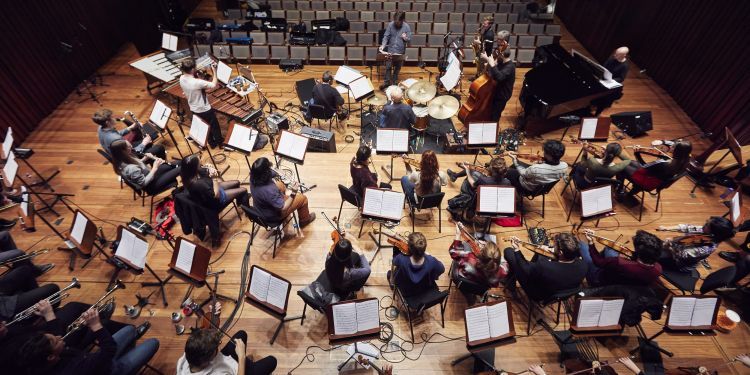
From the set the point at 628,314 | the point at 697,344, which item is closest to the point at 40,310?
the point at 628,314

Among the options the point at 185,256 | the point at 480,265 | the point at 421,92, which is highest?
the point at 421,92

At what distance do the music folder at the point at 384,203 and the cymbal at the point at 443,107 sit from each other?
106 inches

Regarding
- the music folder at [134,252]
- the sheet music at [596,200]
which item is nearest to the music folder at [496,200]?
the sheet music at [596,200]

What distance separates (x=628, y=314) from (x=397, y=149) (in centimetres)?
375

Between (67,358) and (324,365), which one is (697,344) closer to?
(324,365)

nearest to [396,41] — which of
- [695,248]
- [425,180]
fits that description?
[425,180]

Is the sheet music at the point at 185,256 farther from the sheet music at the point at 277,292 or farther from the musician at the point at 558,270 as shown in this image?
the musician at the point at 558,270

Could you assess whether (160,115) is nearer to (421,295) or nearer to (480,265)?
(421,295)

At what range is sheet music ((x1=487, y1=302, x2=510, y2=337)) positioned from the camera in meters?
3.95

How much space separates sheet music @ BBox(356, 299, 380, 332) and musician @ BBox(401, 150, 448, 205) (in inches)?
79.1

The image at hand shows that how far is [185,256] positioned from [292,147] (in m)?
2.19

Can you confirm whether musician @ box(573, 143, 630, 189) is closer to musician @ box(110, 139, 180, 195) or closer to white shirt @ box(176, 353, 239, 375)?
white shirt @ box(176, 353, 239, 375)

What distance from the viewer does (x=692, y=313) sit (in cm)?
416

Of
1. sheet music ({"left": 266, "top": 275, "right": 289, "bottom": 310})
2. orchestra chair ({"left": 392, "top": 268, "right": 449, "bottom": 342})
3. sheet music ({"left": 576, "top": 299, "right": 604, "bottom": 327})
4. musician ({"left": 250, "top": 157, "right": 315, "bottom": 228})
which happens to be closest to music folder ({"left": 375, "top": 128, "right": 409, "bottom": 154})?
musician ({"left": 250, "top": 157, "right": 315, "bottom": 228})
